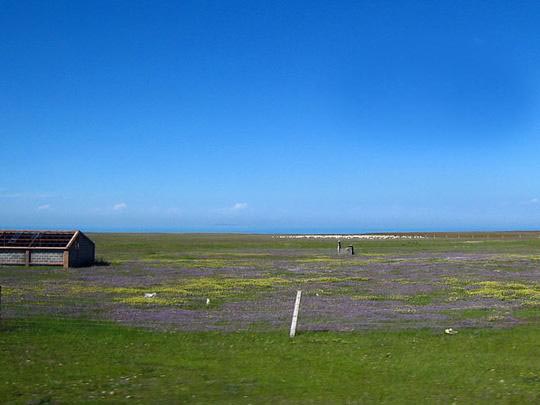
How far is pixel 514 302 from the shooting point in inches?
1172

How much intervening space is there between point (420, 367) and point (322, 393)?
3.96m

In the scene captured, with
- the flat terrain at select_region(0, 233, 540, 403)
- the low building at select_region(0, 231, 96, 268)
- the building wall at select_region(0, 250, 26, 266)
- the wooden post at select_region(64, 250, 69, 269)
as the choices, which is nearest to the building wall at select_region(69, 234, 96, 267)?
the low building at select_region(0, 231, 96, 268)

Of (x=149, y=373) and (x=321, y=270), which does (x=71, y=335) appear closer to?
(x=149, y=373)

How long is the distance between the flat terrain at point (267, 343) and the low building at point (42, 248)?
1711 cm

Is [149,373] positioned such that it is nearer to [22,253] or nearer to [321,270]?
[321,270]

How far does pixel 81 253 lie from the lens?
5738 centimetres

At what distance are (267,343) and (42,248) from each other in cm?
4240

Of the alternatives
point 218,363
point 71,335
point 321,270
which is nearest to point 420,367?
point 218,363

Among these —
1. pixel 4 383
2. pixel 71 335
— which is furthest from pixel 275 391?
pixel 71 335

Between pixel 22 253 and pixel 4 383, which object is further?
pixel 22 253

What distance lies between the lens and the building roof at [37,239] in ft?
183

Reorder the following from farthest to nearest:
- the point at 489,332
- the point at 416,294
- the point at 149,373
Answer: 1. the point at 416,294
2. the point at 489,332
3. the point at 149,373

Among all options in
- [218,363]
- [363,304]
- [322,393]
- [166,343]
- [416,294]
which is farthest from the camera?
[416,294]

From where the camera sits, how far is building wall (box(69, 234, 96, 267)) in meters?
55.4
